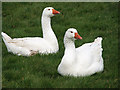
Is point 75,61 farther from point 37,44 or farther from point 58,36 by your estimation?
point 58,36

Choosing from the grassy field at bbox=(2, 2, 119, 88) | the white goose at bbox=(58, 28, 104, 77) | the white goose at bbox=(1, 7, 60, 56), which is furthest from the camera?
the white goose at bbox=(1, 7, 60, 56)

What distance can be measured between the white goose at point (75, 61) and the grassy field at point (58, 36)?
0.70 feet

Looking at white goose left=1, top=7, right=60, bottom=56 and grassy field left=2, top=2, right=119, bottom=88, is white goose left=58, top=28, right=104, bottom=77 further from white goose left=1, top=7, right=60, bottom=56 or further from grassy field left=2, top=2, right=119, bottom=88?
white goose left=1, top=7, right=60, bottom=56

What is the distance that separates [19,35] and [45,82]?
18.4 ft

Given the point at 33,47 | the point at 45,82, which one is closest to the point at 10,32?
the point at 33,47

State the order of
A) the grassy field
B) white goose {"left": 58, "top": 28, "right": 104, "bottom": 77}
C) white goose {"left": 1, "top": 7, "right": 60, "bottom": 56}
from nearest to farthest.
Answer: the grassy field
white goose {"left": 58, "top": 28, "right": 104, "bottom": 77}
white goose {"left": 1, "top": 7, "right": 60, "bottom": 56}

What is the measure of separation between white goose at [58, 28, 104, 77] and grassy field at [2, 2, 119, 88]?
21 centimetres

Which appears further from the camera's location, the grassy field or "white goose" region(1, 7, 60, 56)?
"white goose" region(1, 7, 60, 56)

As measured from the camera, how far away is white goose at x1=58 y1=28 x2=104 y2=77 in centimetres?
693

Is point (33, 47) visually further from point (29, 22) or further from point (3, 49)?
point (29, 22)

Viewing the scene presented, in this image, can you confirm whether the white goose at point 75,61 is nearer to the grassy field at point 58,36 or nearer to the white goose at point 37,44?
the grassy field at point 58,36

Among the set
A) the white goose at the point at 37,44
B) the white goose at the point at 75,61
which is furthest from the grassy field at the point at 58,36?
the white goose at the point at 37,44

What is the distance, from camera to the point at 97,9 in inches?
573

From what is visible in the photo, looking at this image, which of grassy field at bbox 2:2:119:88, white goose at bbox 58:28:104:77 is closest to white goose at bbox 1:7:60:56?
grassy field at bbox 2:2:119:88
